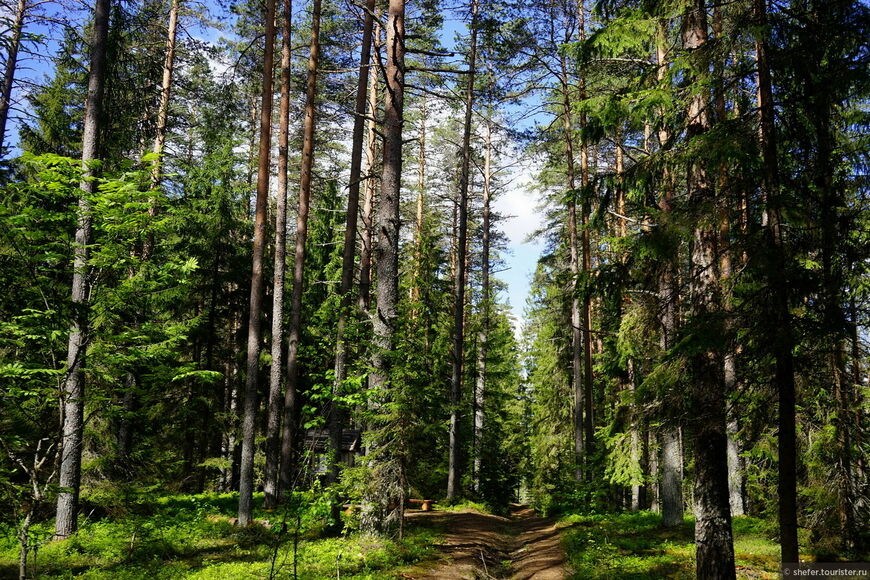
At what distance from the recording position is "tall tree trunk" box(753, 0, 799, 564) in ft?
18.4

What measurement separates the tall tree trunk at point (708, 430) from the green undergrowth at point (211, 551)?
4478mm

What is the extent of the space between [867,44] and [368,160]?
16283mm

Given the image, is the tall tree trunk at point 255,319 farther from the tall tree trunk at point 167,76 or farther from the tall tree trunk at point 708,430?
the tall tree trunk at point 708,430

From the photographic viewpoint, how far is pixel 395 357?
29.8 ft

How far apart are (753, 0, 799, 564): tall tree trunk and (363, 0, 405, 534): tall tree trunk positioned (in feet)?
18.3

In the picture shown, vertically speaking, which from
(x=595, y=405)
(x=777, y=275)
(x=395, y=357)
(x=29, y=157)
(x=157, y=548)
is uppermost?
(x=29, y=157)

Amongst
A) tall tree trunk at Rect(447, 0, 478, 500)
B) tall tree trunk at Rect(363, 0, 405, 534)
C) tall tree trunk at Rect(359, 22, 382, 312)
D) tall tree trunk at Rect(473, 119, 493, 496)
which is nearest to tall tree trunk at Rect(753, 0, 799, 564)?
tall tree trunk at Rect(363, 0, 405, 534)

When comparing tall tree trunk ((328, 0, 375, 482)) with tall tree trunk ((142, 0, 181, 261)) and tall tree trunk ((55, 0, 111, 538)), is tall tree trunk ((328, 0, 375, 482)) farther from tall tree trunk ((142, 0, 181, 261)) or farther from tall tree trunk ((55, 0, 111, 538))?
tall tree trunk ((142, 0, 181, 261))

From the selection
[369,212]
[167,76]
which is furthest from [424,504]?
[167,76]

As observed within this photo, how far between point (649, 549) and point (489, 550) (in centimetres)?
347

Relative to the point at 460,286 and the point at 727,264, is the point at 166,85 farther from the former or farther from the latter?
the point at 727,264

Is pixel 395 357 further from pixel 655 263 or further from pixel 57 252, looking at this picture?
pixel 57 252

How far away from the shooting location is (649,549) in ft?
33.8

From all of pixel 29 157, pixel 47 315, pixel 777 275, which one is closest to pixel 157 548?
pixel 47 315
